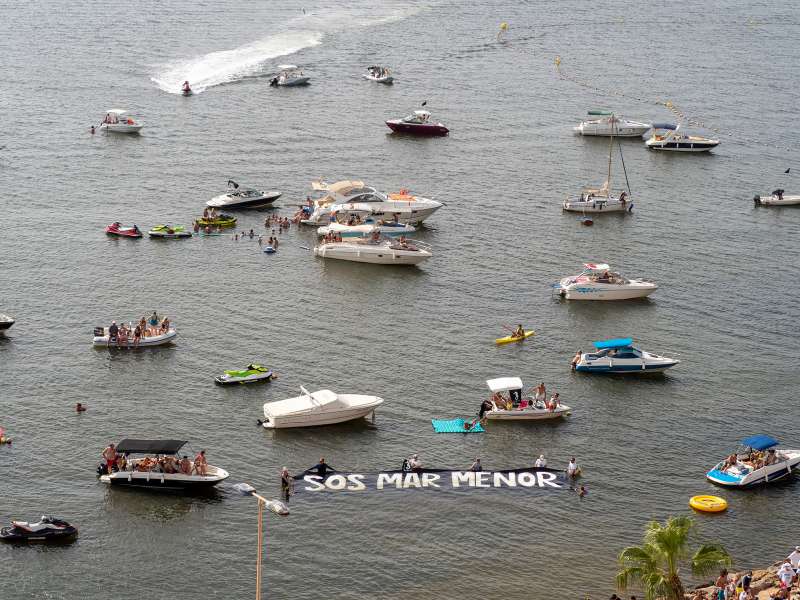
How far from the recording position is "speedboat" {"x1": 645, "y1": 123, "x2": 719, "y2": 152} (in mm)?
159375

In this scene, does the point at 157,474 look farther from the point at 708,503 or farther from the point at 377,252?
the point at 377,252

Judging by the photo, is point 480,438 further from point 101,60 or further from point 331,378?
point 101,60

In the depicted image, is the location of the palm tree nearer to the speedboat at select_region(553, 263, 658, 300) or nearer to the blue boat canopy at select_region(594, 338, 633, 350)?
the blue boat canopy at select_region(594, 338, 633, 350)

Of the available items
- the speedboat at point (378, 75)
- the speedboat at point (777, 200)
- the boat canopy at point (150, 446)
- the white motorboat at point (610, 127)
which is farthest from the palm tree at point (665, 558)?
the speedboat at point (378, 75)

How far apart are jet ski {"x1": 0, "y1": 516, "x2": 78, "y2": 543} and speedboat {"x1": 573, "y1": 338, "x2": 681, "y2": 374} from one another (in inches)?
1730

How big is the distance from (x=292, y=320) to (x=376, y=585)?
128 ft

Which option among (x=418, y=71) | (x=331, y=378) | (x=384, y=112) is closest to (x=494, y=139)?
(x=384, y=112)

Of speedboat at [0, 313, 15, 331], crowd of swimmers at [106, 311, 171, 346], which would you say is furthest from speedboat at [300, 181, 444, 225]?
speedboat at [0, 313, 15, 331]

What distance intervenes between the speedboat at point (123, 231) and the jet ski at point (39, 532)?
55.2 metres

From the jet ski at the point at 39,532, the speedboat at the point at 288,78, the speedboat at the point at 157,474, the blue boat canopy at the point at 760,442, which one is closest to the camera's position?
the jet ski at the point at 39,532

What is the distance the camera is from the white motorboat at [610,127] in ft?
538

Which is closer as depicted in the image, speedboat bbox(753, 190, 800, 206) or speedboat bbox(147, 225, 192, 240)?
speedboat bbox(147, 225, 192, 240)

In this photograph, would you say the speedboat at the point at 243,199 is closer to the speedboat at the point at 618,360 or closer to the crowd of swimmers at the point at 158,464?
the speedboat at the point at 618,360

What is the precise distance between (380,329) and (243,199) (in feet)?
119
